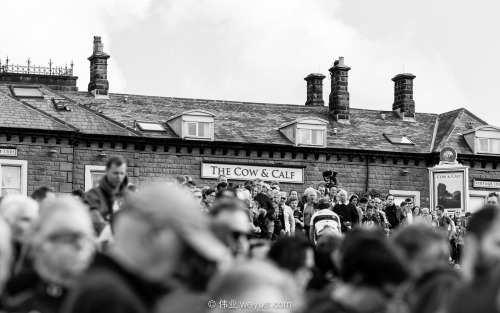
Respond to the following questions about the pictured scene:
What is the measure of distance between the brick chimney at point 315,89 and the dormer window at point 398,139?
583cm

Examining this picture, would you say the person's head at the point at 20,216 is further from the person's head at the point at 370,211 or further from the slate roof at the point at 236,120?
the slate roof at the point at 236,120

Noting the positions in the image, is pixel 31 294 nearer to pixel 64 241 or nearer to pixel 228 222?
pixel 64 241

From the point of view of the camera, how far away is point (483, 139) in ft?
165

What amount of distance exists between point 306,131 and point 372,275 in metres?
42.1

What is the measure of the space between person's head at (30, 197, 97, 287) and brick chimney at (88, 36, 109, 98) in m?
42.0

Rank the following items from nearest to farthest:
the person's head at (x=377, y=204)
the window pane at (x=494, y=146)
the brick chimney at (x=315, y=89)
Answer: the person's head at (x=377, y=204)
the window pane at (x=494, y=146)
the brick chimney at (x=315, y=89)

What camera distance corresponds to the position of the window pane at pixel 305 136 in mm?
47453

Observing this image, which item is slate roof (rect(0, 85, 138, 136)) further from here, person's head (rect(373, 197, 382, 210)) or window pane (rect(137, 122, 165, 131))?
person's head (rect(373, 197, 382, 210))

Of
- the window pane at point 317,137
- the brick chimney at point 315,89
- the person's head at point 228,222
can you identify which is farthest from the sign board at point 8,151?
the person's head at point 228,222

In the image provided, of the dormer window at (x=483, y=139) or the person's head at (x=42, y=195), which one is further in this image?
the dormer window at (x=483, y=139)

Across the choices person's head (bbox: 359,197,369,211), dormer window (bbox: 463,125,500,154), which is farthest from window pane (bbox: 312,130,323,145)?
person's head (bbox: 359,197,369,211)

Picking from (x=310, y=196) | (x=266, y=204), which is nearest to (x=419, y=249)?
(x=266, y=204)

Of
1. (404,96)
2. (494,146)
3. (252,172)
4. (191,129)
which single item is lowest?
(252,172)

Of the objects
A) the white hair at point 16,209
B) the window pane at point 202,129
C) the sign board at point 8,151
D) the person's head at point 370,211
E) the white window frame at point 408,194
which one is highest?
the window pane at point 202,129
